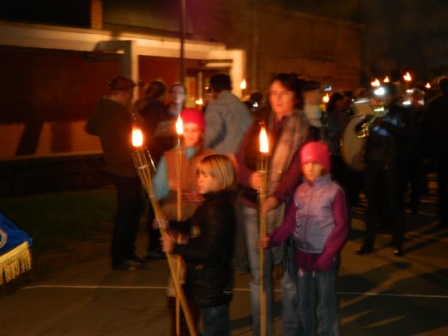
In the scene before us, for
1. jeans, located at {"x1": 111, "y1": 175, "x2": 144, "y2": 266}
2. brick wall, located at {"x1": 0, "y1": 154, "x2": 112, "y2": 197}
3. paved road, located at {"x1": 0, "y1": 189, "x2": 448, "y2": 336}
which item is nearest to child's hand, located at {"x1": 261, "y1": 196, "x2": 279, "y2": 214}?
paved road, located at {"x1": 0, "y1": 189, "x2": 448, "y2": 336}

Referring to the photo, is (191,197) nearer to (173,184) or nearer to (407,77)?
(173,184)

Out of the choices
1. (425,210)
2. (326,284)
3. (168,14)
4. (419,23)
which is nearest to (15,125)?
(168,14)

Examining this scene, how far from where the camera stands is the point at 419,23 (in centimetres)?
2844

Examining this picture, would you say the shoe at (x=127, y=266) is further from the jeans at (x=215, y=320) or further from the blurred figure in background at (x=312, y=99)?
the jeans at (x=215, y=320)

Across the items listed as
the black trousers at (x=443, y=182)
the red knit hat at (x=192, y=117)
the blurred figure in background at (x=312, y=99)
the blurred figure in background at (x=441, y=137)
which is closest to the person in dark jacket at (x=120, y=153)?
the blurred figure in background at (x=312, y=99)

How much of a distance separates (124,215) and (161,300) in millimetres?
1376

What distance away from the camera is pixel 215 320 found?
496 centimetres

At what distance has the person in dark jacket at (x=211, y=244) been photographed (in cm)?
477

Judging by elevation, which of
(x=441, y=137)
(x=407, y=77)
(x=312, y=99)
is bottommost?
(x=441, y=137)

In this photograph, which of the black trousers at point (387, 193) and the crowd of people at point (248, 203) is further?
the black trousers at point (387, 193)

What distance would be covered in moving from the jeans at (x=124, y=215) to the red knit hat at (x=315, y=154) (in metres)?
3.28

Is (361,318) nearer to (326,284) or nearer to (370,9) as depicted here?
(326,284)

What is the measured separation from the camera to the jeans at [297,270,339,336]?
18.1 ft

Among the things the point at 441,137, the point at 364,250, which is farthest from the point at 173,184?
the point at 441,137
